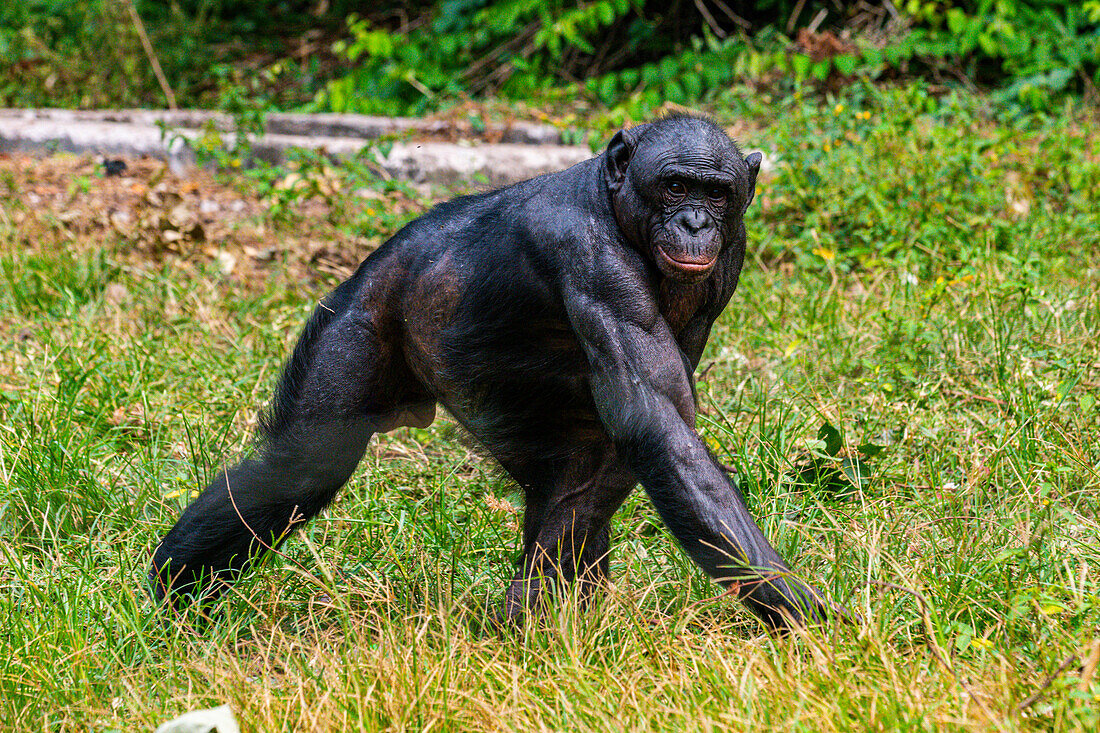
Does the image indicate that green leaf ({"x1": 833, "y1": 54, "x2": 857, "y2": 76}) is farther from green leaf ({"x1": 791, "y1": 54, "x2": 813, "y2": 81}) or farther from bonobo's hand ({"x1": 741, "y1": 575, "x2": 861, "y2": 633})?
bonobo's hand ({"x1": 741, "y1": 575, "x2": 861, "y2": 633})

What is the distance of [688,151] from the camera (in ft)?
10.0

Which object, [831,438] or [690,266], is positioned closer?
[690,266]

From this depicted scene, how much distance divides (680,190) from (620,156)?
228 millimetres

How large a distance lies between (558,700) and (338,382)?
4.41ft

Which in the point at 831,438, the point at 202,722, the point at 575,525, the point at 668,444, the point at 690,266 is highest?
the point at 690,266

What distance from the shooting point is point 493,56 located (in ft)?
34.2

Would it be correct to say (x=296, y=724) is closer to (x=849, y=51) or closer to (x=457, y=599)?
(x=457, y=599)

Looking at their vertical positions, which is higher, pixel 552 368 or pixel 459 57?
pixel 552 368

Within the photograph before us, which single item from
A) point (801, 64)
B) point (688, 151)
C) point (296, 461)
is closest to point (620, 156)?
point (688, 151)

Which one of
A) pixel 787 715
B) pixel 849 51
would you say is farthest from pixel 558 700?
pixel 849 51

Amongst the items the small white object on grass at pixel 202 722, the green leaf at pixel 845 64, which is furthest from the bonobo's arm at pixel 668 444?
the green leaf at pixel 845 64

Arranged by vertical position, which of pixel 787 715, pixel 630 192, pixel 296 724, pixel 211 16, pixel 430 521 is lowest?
pixel 211 16

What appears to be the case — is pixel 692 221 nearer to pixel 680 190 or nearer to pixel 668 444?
pixel 680 190

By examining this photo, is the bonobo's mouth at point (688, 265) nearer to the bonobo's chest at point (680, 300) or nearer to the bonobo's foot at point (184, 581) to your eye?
the bonobo's chest at point (680, 300)
